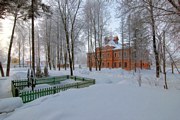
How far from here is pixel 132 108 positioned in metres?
5.02

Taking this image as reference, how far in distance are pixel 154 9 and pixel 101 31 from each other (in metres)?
18.3

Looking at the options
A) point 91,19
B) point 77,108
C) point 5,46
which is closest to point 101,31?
point 91,19

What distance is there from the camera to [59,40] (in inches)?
1152

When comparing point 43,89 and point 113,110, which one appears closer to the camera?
point 113,110

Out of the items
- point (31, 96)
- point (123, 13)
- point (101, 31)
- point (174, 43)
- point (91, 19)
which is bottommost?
point (31, 96)

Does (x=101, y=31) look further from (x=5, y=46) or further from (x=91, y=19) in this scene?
(x=5, y=46)

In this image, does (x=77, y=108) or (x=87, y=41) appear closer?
(x=77, y=108)

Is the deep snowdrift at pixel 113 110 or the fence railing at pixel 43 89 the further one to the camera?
the fence railing at pixel 43 89

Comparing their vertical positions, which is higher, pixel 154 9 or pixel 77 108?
pixel 154 9

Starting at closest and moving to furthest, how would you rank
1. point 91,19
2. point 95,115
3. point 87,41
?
1. point 95,115
2. point 91,19
3. point 87,41

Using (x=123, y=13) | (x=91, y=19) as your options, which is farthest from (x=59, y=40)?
(x=123, y=13)

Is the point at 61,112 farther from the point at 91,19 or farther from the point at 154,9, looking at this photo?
the point at 91,19

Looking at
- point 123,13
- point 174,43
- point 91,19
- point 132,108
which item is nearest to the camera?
point 132,108

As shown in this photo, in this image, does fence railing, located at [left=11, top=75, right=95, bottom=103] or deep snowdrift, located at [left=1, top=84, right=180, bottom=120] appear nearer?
deep snowdrift, located at [left=1, top=84, right=180, bottom=120]
